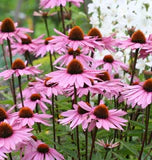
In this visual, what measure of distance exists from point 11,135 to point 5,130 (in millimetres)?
20

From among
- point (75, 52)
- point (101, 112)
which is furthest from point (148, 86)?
point (75, 52)

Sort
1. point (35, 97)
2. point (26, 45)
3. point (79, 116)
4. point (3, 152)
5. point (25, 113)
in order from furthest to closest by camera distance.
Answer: point (26, 45), point (35, 97), point (25, 113), point (79, 116), point (3, 152)

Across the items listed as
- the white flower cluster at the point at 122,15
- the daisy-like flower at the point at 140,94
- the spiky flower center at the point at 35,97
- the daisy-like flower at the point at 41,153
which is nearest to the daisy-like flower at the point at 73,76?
the daisy-like flower at the point at 140,94

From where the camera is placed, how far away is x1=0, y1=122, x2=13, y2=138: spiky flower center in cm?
104

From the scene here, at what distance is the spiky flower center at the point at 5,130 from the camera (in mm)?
1038

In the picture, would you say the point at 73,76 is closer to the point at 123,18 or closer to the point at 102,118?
the point at 102,118

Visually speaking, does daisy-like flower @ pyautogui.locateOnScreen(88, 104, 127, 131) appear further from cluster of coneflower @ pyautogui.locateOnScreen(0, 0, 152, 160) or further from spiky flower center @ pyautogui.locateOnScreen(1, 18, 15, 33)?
spiky flower center @ pyautogui.locateOnScreen(1, 18, 15, 33)

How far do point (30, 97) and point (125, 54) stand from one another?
0.50 meters

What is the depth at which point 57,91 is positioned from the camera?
1249mm

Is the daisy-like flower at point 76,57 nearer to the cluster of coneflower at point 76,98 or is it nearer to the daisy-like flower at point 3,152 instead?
the cluster of coneflower at point 76,98

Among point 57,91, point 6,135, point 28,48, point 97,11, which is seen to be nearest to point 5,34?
point 28,48

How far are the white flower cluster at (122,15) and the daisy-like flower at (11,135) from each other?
0.74m

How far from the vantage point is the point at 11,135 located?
105 cm

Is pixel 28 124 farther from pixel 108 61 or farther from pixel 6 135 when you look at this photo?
pixel 108 61
